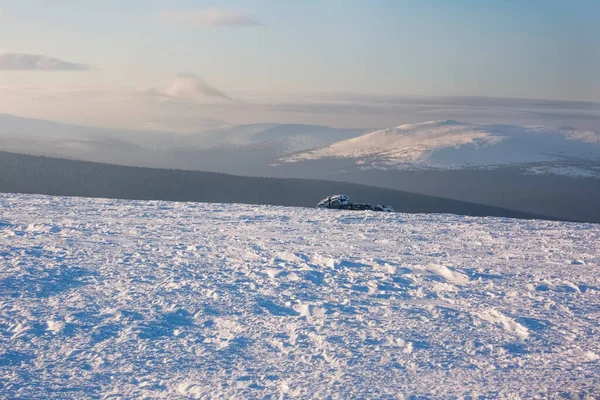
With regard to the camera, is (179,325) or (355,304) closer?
(179,325)

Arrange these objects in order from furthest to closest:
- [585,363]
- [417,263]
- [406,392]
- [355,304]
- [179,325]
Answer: [417,263] → [355,304] → [179,325] → [585,363] → [406,392]

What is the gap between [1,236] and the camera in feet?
32.0

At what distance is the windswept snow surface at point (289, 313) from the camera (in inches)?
196

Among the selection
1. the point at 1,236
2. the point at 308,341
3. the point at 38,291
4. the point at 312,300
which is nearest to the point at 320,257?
the point at 312,300

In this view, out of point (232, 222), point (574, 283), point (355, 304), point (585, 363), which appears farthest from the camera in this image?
point (232, 222)

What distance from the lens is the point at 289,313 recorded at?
656cm

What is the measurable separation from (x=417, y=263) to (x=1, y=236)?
6758 mm

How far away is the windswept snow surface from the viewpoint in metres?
4.99

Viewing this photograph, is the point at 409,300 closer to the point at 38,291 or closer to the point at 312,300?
the point at 312,300

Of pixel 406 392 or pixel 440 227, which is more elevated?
pixel 440 227

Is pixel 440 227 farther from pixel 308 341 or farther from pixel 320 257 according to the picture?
pixel 308 341

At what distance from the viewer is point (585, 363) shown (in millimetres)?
5492

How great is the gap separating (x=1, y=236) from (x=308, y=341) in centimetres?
644

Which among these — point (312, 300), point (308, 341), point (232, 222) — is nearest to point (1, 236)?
point (232, 222)
